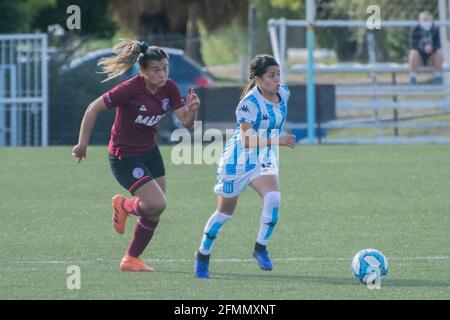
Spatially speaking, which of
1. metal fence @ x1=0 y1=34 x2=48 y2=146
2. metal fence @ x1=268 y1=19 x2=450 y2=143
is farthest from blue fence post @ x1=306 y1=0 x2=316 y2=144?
metal fence @ x1=0 y1=34 x2=48 y2=146

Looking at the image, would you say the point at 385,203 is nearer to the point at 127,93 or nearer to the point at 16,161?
the point at 127,93

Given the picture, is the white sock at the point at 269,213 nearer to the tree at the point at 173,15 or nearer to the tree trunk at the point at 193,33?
the tree at the point at 173,15

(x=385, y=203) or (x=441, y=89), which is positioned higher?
(x=441, y=89)

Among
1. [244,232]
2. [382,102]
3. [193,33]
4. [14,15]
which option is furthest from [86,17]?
[244,232]

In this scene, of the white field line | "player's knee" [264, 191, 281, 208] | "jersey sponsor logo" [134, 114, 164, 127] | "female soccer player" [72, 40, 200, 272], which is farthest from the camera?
the white field line

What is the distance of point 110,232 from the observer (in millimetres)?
10953

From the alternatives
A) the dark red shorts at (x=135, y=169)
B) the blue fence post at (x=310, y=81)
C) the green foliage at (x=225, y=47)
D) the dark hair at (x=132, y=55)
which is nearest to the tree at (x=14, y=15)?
the blue fence post at (x=310, y=81)

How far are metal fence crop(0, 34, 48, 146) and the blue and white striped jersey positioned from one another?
1330 cm

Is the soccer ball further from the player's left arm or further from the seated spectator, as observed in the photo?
the seated spectator

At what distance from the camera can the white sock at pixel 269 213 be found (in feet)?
27.8

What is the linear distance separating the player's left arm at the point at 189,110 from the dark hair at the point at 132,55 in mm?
388

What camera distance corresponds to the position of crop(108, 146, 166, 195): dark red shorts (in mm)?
8773
